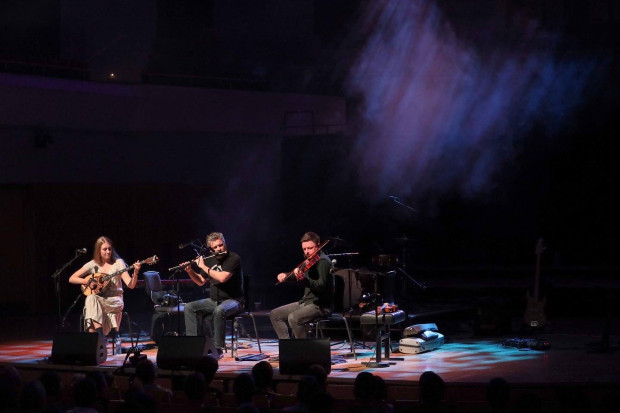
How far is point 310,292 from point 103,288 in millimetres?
1969

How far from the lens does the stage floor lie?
685cm

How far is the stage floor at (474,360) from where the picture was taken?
685 centimetres

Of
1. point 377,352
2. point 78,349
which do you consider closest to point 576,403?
point 377,352

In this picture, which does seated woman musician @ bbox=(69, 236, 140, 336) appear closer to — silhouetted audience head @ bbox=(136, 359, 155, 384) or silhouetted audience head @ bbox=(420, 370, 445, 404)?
silhouetted audience head @ bbox=(136, 359, 155, 384)

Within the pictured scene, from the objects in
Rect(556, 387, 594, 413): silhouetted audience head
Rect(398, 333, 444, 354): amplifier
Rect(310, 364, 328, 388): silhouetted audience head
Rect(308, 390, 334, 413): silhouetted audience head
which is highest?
Rect(398, 333, 444, 354): amplifier

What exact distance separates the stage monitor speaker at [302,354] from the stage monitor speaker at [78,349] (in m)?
1.73

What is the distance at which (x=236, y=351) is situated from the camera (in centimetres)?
827

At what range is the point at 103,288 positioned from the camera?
27.4 ft

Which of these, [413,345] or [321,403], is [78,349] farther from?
[321,403]

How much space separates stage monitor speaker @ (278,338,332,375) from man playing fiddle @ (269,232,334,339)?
1.01m

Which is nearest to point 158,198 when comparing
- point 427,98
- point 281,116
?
point 281,116

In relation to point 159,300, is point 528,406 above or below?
below

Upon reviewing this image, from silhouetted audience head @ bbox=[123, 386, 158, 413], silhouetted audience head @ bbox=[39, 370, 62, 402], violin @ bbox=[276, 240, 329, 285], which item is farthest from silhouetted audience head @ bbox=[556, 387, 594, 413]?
violin @ bbox=[276, 240, 329, 285]

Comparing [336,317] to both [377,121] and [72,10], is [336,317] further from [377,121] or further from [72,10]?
[72,10]
